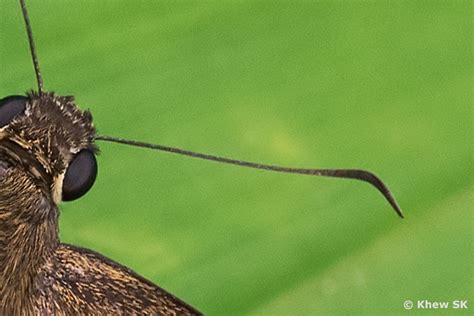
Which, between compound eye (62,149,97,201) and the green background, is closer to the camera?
compound eye (62,149,97,201)

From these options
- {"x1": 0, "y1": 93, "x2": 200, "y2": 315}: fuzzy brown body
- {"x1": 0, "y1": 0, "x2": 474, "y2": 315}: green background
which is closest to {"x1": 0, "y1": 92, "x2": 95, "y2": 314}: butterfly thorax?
{"x1": 0, "y1": 93, "x2": 200, "y2": 315}: fuzzy brown body

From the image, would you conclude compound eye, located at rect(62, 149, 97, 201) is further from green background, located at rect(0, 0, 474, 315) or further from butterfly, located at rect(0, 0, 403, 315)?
green background, located at rect(0, 0, 474, 315)

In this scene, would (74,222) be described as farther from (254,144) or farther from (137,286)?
(254,144)

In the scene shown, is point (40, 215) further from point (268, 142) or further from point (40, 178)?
point (268, 142)

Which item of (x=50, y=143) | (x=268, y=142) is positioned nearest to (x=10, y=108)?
(x=50, y=143)

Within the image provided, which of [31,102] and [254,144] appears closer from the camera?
[31,102]

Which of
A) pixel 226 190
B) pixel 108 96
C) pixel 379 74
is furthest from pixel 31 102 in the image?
pixel 379 74

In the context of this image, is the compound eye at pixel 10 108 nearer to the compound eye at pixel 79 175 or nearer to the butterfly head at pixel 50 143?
the butterfly head at pixel 50 143
